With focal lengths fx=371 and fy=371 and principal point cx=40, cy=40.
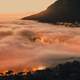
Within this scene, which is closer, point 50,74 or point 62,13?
point 50,74

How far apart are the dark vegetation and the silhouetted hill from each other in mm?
15777

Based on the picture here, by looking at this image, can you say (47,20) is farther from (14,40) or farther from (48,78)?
(48,78)

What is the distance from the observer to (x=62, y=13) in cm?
2645

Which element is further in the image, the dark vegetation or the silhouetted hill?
the silhouetted hill

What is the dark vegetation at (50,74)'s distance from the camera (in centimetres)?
906

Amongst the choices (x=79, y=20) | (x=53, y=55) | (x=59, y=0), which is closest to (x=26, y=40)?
(x=53, y=55)

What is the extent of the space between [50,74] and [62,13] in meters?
17.6

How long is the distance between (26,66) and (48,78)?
2.44ft

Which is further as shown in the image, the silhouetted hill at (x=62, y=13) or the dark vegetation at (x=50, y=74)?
the silhouetted hill at (x=62, y=13)

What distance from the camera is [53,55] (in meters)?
10.1

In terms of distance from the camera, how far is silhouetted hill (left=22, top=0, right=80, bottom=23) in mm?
25609

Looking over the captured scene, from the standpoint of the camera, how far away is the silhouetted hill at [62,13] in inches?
1008

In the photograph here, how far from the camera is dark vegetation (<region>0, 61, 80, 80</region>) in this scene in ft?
29.7

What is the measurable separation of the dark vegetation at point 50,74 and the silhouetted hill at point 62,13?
51.8 ft
